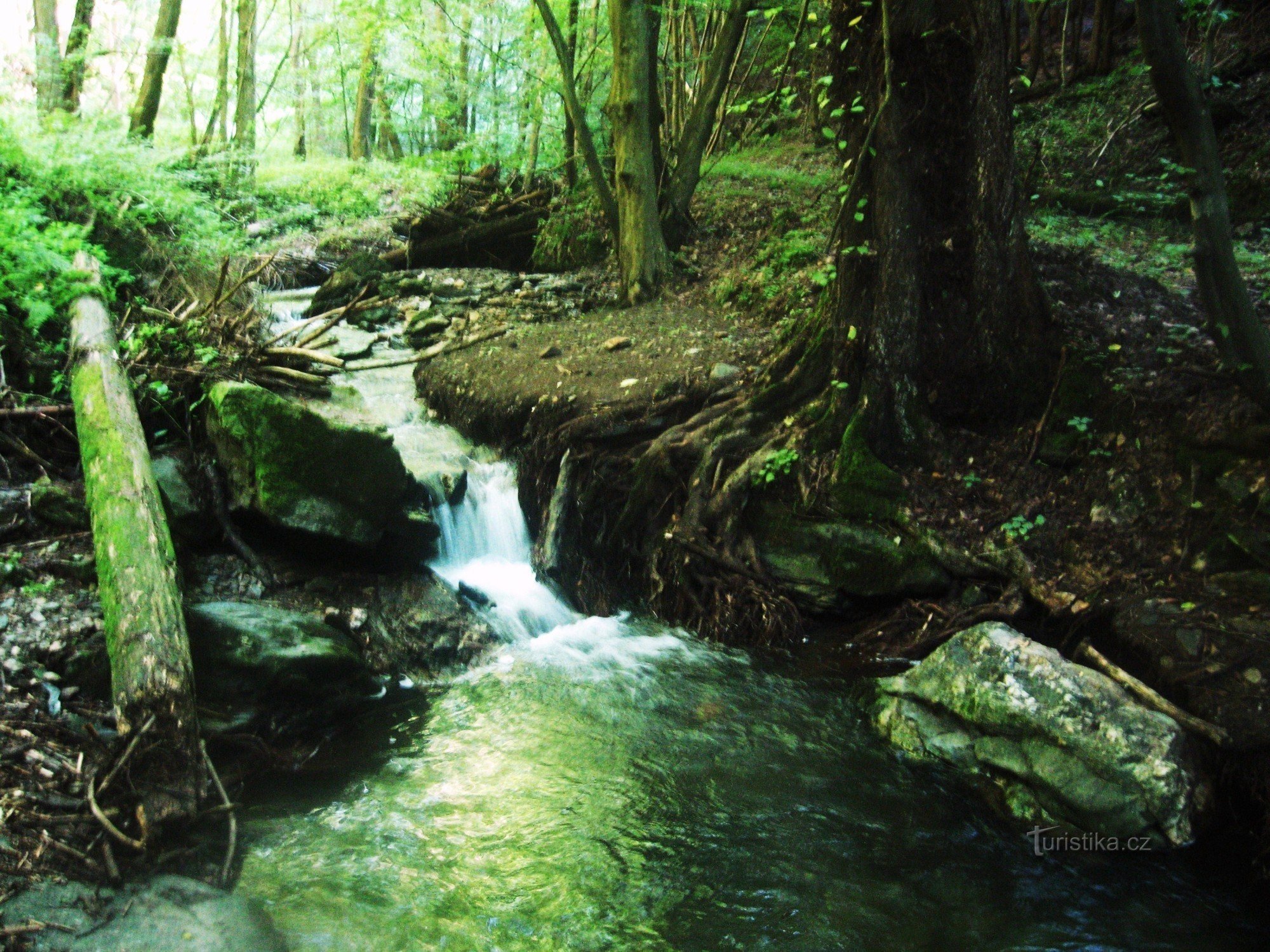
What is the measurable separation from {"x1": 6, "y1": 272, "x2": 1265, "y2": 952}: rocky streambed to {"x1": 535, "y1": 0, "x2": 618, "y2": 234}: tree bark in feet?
19.1

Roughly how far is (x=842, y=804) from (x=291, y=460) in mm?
4688

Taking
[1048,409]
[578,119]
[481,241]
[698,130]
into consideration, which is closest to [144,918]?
[1048,409]

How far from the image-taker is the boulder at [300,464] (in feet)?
20.7

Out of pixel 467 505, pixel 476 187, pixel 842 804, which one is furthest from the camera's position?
pixel 476 187

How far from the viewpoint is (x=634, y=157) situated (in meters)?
11.1

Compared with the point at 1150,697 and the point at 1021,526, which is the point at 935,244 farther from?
the point at 1150,697

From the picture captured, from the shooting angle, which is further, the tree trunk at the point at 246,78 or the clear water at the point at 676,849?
the tree trunk at the point at 246,78

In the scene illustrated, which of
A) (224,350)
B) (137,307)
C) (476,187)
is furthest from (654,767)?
(476,187)

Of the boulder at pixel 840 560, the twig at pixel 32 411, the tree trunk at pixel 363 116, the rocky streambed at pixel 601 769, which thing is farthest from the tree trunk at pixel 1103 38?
the tree trunk at pixel 363 116

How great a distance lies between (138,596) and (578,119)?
905cm

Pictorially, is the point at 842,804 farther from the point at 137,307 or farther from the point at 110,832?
the point at 137,307

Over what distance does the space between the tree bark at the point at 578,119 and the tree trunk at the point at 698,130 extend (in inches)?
36.8

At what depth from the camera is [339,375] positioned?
10016 mm

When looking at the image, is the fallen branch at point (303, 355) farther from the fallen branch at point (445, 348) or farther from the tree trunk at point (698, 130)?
the tree trunk at point (698, 130)
